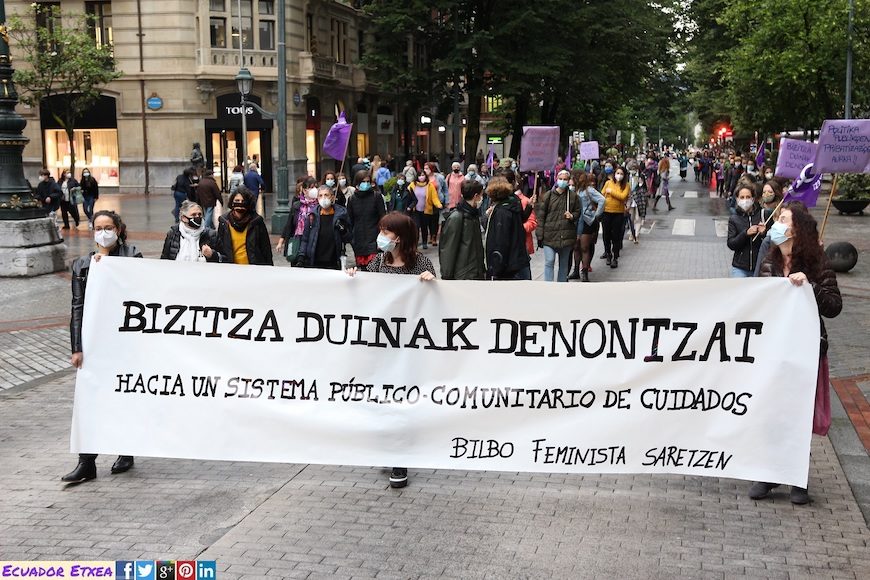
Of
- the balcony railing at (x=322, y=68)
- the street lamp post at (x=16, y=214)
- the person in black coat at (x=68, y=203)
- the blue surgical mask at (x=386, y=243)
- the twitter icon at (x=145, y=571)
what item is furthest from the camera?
the balcony railing at (x=322, y=68)

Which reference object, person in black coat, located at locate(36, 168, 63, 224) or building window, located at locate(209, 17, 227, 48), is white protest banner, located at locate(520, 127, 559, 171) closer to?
person in black coat, located at locate(36, 168, 63, 224)

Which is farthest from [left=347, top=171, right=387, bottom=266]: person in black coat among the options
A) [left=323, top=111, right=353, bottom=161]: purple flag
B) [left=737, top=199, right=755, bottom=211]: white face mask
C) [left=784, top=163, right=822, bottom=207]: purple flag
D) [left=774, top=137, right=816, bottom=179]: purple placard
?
[left=737, top=199, right=755, bottom=211]: white face mask

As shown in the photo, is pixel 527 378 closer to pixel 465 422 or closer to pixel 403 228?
pixel 465 422

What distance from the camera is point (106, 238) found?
258 inches

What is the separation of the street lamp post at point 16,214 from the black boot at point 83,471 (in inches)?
425

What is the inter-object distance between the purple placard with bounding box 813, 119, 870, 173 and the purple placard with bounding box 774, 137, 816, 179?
1081 millimetres

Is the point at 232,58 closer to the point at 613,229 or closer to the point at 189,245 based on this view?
the point at 613,229

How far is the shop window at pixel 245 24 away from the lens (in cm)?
4172

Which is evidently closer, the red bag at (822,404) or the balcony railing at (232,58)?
the red bag at (822,404)

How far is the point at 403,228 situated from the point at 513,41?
33842mm

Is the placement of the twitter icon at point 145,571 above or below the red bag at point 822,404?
above

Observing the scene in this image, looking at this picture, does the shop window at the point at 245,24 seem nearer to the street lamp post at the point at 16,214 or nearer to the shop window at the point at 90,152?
the shop window at the point at 90,152

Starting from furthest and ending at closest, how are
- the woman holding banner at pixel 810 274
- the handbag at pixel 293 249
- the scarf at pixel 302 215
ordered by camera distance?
the scarf at pixel 302 215 < the handbag at pixel 293 249 < the woman holding banner at pixel 810 274

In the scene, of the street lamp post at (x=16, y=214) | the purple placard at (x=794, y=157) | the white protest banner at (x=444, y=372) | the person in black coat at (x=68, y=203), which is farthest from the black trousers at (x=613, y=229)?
the person in black coat at (x=68, y=203)
